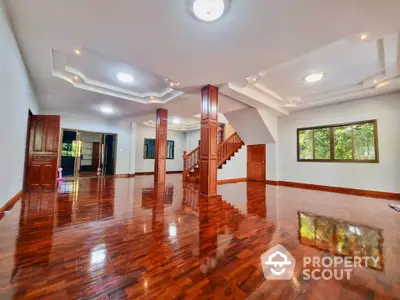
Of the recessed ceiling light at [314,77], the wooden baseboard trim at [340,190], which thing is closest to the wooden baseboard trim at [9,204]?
the recessed ceiling light at [314,77]

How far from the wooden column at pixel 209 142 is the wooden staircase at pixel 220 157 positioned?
9.63ft

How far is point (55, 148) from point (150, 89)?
10.9 feet

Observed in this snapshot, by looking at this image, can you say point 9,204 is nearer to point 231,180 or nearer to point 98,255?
point 98,255

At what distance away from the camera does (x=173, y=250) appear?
1.88 m

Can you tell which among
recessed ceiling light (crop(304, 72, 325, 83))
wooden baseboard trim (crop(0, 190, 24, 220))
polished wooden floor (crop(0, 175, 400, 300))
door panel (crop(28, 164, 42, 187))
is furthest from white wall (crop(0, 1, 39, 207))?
recessed ceiling light (crop(304, 72, 325, 83))

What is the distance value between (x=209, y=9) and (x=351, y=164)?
20.7ft

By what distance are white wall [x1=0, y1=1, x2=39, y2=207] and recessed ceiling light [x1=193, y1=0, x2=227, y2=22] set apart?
8.04 feet

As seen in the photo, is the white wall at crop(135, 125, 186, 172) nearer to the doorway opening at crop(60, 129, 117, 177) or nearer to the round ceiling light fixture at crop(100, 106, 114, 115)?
the doorway opening at crop(60, 129, 117, 177)

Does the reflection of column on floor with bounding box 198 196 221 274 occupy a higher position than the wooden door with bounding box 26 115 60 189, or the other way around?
the wooden door with bounding box 26 115 60 189

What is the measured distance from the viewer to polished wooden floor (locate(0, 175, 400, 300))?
131 centimetres

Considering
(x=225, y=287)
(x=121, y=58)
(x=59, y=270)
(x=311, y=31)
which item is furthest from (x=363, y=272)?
(x=121, y=58)

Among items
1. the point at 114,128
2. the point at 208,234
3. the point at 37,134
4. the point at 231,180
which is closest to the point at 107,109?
the point at 114,128

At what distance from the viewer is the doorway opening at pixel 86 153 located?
8766mm

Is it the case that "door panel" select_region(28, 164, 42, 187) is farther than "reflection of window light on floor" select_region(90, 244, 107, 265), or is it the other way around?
"door panel" select_region(28, 164, 42, 187)
